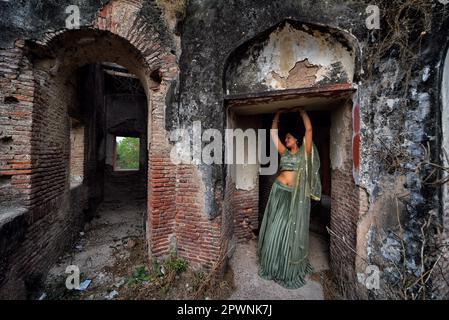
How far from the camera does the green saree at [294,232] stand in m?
2.78

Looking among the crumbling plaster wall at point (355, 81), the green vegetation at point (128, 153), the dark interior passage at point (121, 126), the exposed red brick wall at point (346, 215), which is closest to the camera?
the crumbling plaster wall at point (355, 81)

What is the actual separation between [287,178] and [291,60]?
1.69 metres

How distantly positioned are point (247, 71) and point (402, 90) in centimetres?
185

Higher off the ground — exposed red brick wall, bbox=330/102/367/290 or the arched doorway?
the arched doorway

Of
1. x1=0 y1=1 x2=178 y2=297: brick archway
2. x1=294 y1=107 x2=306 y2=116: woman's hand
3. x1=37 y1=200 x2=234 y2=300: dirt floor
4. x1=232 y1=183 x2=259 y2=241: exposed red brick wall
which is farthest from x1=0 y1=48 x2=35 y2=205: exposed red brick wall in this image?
x1=294 y1=107 x2=306 y2=116: woman's hand

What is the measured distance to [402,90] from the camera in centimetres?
208

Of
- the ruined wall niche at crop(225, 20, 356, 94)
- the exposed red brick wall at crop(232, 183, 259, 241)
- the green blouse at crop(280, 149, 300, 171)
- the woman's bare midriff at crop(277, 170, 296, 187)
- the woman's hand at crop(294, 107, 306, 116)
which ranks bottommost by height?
the exposed red brick wall at crop(232, 183, 259, 241)

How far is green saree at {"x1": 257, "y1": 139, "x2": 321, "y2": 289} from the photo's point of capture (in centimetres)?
278

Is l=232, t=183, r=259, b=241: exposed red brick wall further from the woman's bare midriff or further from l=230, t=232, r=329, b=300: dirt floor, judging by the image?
the woman's bare midriff

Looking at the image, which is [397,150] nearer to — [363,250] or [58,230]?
[363,250]

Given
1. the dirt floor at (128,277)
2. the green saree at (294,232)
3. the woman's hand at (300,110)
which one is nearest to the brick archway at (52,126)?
the dirt floor at (128,277)

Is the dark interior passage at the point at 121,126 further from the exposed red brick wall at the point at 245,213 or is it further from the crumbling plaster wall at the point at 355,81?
the exposed red brick wall at the point at 245,213

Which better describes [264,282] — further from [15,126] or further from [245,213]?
[15,126]
